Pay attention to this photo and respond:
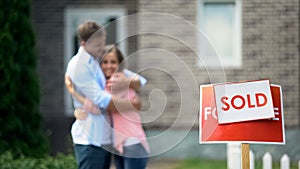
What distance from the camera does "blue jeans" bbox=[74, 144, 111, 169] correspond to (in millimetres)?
6352

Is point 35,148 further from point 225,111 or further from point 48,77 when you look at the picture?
point 48,77

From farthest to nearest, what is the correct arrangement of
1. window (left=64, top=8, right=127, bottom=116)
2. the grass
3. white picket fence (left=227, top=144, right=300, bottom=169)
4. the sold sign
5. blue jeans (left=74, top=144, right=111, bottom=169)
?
1. window (left=64, top=8, right=127, bottom=116)
2. the grass
3. white picket fence (left=227, top=144, right=300, bottom=169)
4. blue jeans (left=74, top=144, right=111, bottom=169)
5. the sold sign

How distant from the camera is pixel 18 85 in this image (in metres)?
9.38

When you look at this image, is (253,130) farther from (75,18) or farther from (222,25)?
(75,18)

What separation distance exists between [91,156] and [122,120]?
0.39 meters

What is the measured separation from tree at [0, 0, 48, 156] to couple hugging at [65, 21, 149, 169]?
107 inches

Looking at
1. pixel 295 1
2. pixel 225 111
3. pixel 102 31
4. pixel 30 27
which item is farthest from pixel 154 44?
pixel 225 111

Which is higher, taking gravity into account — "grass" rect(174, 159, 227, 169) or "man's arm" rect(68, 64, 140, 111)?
"man's arm" rect(68, 64, 140, 111)

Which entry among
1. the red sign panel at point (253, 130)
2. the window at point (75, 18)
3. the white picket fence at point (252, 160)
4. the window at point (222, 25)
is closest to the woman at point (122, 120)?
the red sign panel at point (253, 130)

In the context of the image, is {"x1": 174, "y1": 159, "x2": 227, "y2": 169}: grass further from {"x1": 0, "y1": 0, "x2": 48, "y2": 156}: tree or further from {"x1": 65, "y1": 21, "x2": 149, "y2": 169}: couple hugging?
{"x1": 65, "y1": 21, "x2": 149, "y2": 169}: couple hugging

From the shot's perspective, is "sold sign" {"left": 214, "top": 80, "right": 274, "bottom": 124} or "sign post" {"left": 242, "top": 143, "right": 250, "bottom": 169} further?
"sign post" {"left": 242, "top": 143, "right": 250, "bottom": 169}

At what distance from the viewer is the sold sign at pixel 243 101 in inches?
216

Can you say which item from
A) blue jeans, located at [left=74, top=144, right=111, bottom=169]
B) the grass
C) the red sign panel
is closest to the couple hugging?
blue jeans, located at [left=74, top=144, right=111, bottom=169]

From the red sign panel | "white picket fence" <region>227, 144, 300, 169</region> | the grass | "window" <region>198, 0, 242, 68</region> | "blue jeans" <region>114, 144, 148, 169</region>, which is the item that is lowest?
the grass
